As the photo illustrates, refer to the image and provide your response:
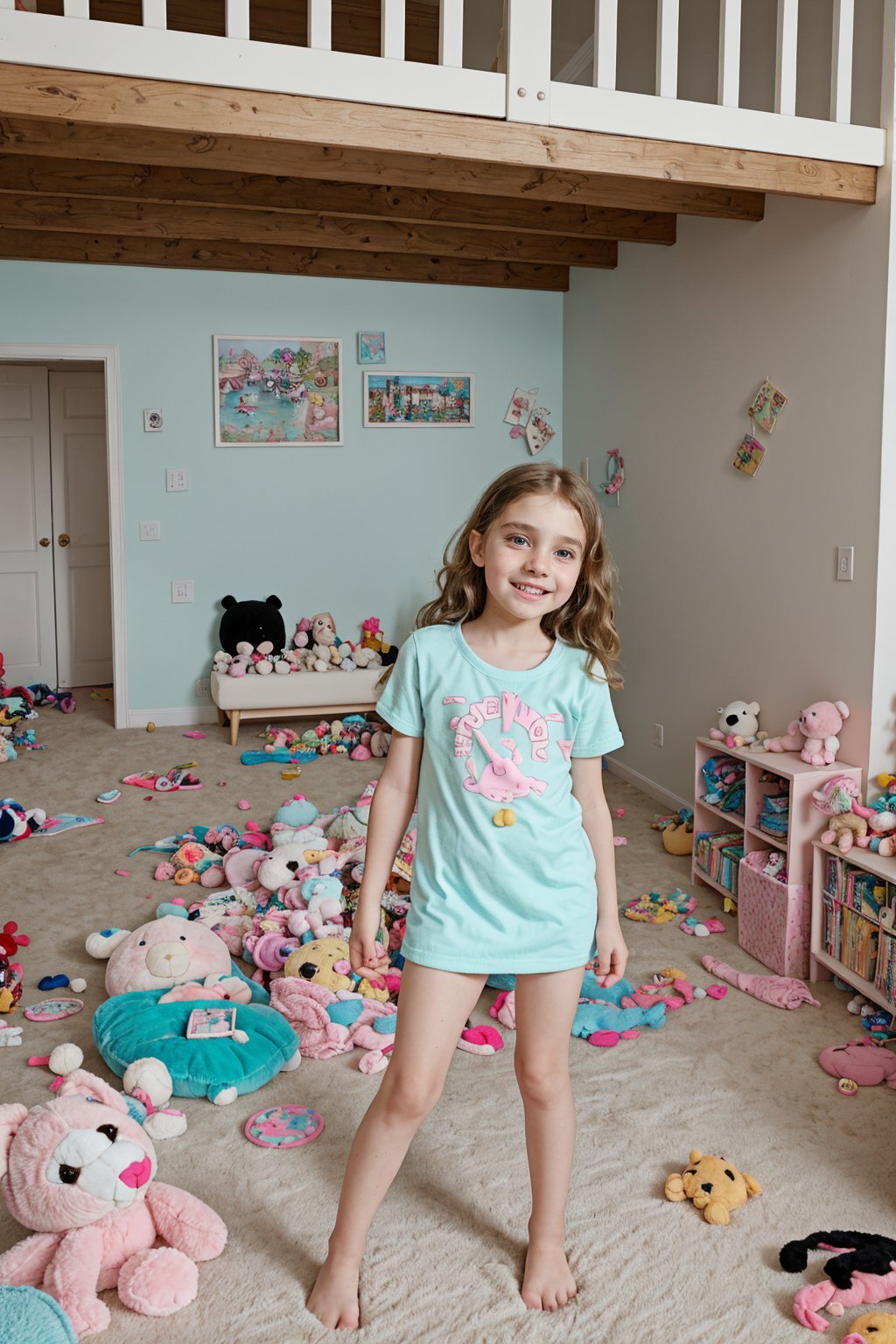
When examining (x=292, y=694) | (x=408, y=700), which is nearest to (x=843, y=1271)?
(x=408, y=700)

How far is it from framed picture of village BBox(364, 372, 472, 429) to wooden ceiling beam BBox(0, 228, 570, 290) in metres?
0.47

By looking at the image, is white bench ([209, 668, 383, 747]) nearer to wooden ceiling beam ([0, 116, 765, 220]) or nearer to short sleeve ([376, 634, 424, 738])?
wooden ceiling beam ([0, 116, 765, 220])

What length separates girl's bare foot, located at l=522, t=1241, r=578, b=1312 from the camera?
1.61m

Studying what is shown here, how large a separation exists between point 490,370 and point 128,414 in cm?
184

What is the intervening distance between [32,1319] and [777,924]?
6.54 ft

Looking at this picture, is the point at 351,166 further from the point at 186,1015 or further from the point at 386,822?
the point at 186,1015

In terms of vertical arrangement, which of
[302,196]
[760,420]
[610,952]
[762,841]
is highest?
[302,196]

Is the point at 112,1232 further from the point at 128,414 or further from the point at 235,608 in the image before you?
the point at 128,414

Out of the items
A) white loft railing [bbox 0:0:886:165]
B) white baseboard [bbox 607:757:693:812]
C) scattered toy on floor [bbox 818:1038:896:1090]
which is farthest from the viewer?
white baseboard [bbox 607:757:693:812]

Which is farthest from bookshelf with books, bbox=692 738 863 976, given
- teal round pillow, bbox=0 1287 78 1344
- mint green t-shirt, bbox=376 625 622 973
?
teal round pillow, bbox=0 1287 78 1344

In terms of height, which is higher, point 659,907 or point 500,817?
point 500,817

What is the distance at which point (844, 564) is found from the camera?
2.96 meters

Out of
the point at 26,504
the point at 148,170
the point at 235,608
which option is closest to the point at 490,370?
the point at 235,608

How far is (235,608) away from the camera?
210 inches
